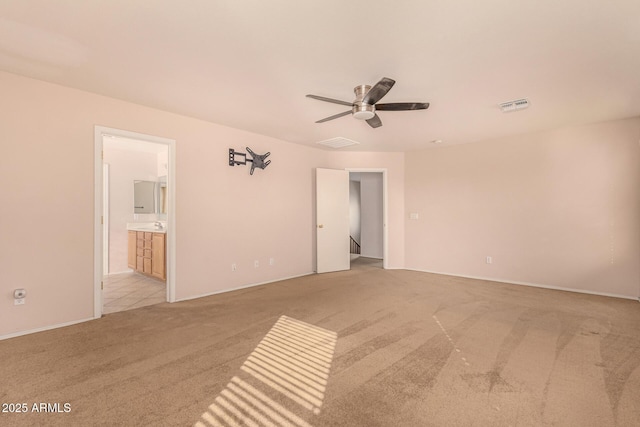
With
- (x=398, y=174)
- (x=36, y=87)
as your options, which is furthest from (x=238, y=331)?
(x=398, y=174)

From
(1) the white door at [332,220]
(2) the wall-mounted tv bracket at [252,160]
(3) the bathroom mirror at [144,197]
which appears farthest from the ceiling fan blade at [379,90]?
(3) the bathroom mirror at [144,197]

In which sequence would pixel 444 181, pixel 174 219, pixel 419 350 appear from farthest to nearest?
1. pixel 444 181
2. pixel 174 219
3. pixel 419 350

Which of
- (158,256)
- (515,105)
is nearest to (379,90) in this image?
(515,105)

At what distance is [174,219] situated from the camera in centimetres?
384

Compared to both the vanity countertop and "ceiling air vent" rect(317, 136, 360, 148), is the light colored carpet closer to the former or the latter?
the vanity countertop

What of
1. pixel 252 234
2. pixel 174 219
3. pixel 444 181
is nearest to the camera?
pixel 174 219

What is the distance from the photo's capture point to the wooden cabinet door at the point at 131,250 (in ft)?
18.1

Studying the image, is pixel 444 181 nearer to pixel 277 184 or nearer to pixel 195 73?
pixel 277 184

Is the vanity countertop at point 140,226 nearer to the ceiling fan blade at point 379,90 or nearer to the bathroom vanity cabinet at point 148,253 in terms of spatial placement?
the bathroom vanity cabinet at point 148,253

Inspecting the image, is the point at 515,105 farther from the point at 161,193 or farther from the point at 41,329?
the point at 161,193

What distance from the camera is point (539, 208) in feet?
15.3

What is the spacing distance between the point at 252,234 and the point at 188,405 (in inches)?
123

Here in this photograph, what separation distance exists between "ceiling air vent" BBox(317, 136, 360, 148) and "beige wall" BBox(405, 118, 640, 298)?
161 centimetres

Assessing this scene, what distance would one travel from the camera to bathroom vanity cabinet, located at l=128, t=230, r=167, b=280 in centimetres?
466
